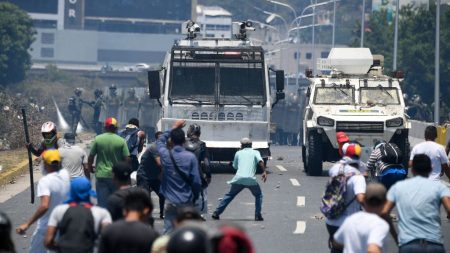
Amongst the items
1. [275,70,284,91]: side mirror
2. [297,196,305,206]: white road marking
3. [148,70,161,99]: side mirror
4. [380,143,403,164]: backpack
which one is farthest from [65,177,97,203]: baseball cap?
[275,70,284,91]: side mirror

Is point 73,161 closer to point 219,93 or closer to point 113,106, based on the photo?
point 219,93

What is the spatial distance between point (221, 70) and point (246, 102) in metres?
0.95

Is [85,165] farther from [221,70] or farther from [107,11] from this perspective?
[107,11]

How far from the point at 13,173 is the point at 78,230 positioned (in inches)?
738

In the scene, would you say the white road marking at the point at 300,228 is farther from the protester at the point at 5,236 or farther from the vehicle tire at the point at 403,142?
the protester at the point at 5,236

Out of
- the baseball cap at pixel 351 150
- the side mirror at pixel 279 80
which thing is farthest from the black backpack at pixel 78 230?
the side mirror at pixel 279 80

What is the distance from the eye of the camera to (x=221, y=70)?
1216 inches

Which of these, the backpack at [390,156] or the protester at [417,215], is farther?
the backpack at [390,156]

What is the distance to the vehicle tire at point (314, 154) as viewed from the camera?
30.3 metres

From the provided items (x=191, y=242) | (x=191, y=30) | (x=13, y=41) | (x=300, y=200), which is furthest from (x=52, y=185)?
(x=13, y=41)

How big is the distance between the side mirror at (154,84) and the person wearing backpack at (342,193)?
16.3 metres

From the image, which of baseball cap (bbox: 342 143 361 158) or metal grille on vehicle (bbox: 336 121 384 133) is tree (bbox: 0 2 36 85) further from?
baseball cap (bbox: 342 143 361 158)

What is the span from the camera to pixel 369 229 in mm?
11016

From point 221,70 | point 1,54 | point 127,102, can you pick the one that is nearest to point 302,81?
point 1,54
